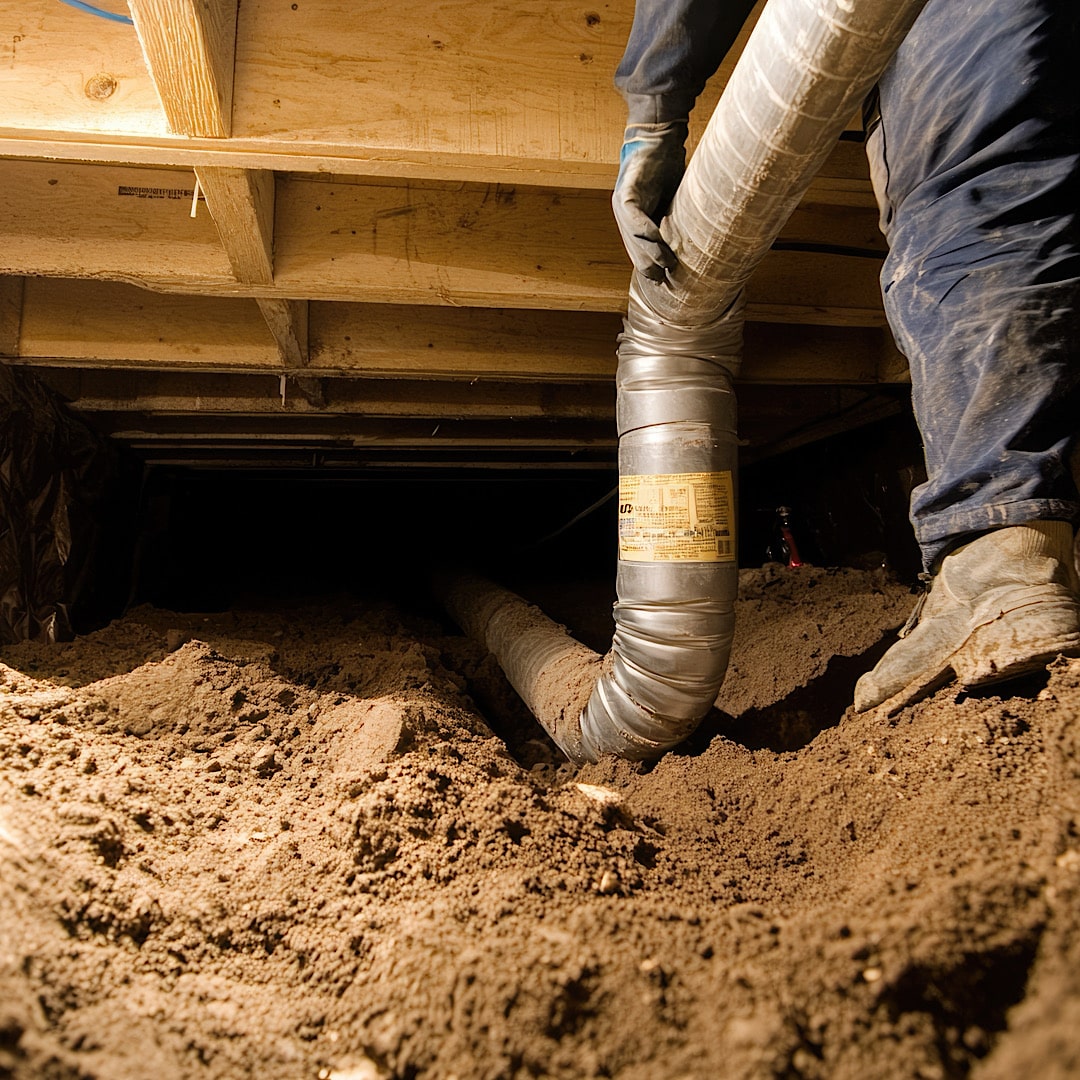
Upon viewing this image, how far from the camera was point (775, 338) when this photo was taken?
2203 mm

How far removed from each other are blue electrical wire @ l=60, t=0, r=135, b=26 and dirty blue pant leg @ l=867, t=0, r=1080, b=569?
4.14 feet

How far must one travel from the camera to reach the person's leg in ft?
2.52

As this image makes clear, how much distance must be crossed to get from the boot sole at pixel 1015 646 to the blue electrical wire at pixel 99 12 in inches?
62.5

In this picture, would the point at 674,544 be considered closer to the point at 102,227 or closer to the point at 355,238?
the point at 355,238

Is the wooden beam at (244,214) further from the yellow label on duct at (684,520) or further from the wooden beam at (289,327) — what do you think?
the yellow label on duct at (684,520)

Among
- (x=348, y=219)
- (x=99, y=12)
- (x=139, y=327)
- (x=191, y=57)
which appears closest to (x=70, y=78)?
(x=99, y=12)

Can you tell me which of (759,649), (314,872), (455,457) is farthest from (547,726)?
(455,457)

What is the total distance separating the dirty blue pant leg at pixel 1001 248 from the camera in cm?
77

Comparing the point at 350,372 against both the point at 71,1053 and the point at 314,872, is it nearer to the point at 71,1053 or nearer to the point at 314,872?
the point at 314,872

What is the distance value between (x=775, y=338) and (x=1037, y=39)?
4.80 feet

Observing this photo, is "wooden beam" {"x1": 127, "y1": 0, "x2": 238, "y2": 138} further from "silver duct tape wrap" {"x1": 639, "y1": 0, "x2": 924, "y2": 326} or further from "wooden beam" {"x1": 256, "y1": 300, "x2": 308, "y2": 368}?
"silver duct tape wrap" {"x1": 639, "y1": 0, "x2": 924, "y2": 326}

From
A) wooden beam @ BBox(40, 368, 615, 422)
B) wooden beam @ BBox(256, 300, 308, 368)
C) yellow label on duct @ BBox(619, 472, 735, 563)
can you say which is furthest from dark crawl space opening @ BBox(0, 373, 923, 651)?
yellow label on duct @ BBox(619, 472, 735, 563)

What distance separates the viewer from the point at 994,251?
2.59ft

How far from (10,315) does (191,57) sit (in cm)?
138
